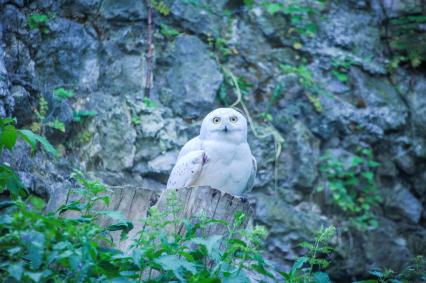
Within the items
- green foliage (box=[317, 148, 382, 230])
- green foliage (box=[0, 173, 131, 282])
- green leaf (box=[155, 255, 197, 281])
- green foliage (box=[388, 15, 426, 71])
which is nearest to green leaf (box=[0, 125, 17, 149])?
green foliage (box=[0, 173, 131, 282])

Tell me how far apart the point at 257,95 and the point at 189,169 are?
3.67 m

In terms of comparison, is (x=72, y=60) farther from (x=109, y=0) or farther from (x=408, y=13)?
(x=408, y=13)

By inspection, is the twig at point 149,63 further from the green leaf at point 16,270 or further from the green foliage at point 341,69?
the green leaf at point 16,270

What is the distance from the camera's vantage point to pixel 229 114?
472 centimetres

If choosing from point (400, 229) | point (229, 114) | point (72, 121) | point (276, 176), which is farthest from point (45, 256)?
point (400, 229)

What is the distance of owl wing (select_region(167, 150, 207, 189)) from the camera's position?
15.1 feet

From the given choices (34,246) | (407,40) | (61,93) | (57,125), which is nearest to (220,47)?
(61,93)

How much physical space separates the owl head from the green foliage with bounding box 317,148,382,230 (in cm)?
340

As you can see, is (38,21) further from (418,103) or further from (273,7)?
(418,103)

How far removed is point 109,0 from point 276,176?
3113 mm

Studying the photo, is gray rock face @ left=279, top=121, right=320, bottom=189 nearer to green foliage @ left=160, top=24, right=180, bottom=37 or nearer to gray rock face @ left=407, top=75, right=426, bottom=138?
gray rock face @ left=407, top=75, right=426, bottom=138

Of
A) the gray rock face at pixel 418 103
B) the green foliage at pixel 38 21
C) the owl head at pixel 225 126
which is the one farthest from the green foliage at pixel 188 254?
the gray rock face at pixel 418 103

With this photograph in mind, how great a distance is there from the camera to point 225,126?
468cm

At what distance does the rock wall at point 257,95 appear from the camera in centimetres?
677
